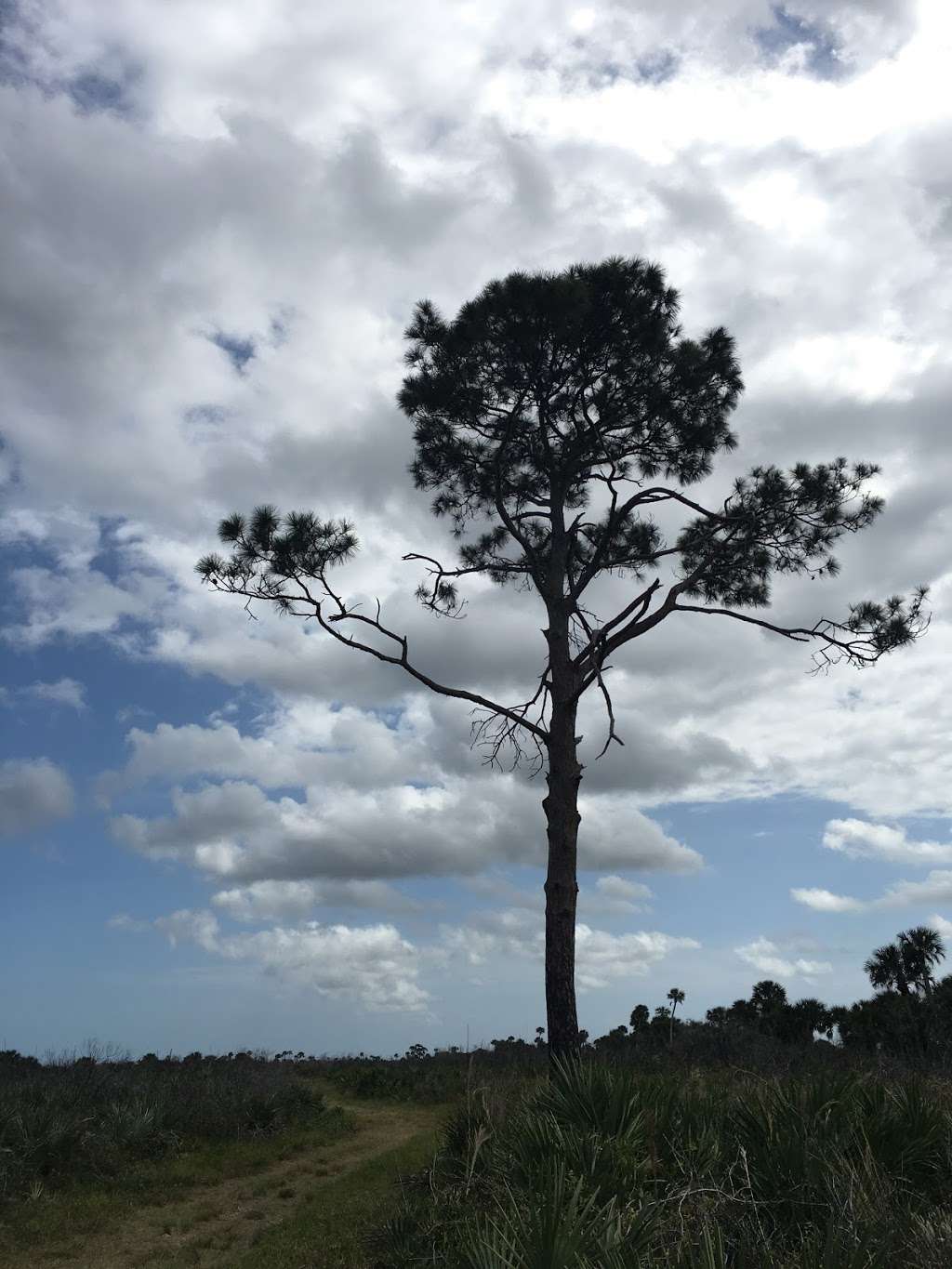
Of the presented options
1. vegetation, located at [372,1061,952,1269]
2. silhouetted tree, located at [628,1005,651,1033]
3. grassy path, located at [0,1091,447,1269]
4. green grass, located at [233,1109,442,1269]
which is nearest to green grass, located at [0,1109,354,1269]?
grassy path, located at [0,1091,447,1269]

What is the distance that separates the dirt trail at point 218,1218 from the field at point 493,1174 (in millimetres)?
34

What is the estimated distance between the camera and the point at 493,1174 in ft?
24.1

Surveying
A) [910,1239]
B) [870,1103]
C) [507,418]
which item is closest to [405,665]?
[507,418]

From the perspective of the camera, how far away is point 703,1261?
416cm

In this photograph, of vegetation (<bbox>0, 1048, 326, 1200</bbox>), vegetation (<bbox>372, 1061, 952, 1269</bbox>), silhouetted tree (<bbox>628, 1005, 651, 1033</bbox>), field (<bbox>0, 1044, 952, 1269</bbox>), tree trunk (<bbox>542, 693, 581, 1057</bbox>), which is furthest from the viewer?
silhouetted tree (<bbox>628, 1005, 651, 1033</bbox>)

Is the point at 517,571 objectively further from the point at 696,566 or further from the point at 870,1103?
the point at 870,1103

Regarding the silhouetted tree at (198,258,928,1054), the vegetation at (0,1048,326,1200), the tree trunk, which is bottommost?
the vegetation at (0,1048,326,1200)

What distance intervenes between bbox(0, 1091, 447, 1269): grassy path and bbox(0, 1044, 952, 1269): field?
0.04m

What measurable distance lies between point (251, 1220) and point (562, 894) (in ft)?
18.5

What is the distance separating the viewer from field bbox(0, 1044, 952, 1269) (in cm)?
486

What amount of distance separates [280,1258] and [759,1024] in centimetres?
1760

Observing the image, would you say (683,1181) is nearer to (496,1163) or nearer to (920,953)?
(496,1163)

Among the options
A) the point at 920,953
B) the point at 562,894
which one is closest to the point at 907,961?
the point at 920,953

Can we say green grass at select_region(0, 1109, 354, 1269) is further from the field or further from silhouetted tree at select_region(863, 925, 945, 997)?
silhouetted tree at select_region(863, 925, 945, 997)
